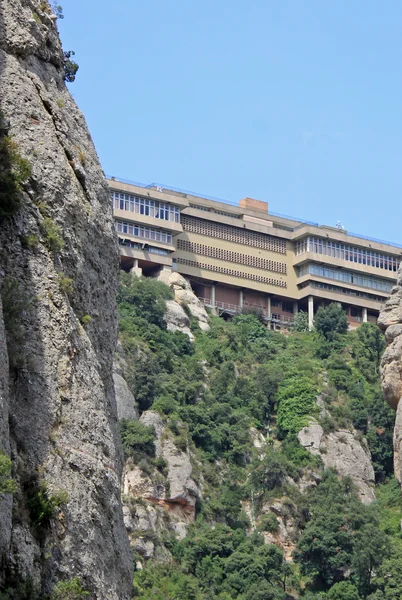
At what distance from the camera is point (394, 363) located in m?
58.3

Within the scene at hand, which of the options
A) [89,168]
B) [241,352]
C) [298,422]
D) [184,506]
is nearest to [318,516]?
[184,506]

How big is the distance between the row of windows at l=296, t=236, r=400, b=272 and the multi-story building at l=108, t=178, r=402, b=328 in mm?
78

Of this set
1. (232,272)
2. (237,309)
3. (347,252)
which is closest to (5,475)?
(237,309)

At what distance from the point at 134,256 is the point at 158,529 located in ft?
106

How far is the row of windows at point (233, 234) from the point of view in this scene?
105m

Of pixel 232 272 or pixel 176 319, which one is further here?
pixel 232 272

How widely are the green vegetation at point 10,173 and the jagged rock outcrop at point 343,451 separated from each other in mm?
60985

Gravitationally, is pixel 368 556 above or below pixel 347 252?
below

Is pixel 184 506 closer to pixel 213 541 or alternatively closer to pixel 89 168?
pixel 213 541

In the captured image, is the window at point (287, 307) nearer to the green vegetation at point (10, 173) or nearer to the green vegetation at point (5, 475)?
the green vegetation at point (10, 173)

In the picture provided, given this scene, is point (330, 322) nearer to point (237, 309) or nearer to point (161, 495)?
point (237, 309)

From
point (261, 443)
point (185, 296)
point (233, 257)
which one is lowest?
point (261, 443)

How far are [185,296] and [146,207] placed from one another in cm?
775

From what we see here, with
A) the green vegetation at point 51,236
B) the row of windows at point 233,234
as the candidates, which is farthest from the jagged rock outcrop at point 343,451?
the green vegetation at point 51,236
